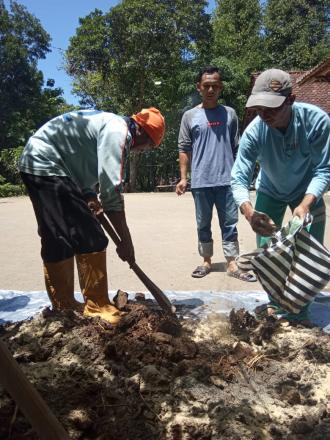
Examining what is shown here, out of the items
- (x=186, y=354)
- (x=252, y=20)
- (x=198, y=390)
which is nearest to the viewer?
(x=198, y=390)

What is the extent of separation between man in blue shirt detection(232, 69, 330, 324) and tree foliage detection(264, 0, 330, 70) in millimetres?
27278

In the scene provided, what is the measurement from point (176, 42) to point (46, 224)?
733 inches

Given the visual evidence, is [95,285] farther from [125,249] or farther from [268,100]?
[268,100]

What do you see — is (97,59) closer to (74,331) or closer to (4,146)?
(4,146)

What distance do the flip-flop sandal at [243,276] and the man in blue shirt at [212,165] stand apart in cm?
1

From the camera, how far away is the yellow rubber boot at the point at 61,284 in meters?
3.31

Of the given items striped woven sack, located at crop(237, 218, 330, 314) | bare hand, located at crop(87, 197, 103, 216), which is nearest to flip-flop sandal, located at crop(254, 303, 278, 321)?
striped woven sack, located at crop(237, 218, 330, 314)

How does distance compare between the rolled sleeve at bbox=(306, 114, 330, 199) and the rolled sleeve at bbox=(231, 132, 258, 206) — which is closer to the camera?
the rolled sleeve at bbox=(306, 114, 330, 199)

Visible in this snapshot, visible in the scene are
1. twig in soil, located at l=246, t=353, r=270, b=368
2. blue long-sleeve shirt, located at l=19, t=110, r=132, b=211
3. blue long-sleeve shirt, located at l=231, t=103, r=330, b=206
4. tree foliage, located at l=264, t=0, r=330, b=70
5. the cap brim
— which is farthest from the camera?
tree foliage, located at l=264, t=0, r=330, b=70

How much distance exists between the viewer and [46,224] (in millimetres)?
3186

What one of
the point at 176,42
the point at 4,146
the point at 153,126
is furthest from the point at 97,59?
the point at 153,126

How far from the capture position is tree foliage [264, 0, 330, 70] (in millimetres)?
28203

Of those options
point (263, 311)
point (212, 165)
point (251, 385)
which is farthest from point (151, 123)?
point (212, 165)

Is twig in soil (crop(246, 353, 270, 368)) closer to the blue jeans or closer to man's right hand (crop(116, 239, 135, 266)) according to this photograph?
man's right hand (crop(116, 239, 135, 266))
